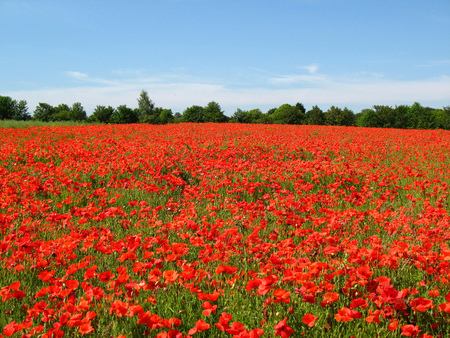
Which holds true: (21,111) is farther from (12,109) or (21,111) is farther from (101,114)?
(101,114)

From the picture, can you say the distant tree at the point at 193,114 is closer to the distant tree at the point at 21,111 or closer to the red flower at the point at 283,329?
the distant tree at the point at 21,111

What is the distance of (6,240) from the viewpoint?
3.17 m

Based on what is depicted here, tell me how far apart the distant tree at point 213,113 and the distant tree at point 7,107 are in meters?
37.2

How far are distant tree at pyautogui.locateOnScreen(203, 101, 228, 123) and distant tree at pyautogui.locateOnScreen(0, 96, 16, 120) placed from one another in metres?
37.2

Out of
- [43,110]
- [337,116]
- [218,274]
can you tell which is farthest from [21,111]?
[218,274]

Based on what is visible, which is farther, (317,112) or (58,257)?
(317,112)

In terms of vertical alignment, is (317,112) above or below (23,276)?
above

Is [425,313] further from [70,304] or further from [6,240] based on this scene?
[6,240]

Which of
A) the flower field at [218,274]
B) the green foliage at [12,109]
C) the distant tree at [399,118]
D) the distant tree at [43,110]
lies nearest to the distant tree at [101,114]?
the green foliage at [12,109]

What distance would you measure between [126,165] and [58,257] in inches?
177

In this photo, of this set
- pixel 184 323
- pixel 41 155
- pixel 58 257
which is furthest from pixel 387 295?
pixel 41 155

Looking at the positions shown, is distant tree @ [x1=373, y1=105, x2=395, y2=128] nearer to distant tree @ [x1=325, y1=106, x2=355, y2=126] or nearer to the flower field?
distant tree @ [x1=325, y1=106, x2=355, y2=126]

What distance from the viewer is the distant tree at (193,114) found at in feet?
170

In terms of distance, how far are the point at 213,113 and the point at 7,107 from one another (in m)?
40.9
